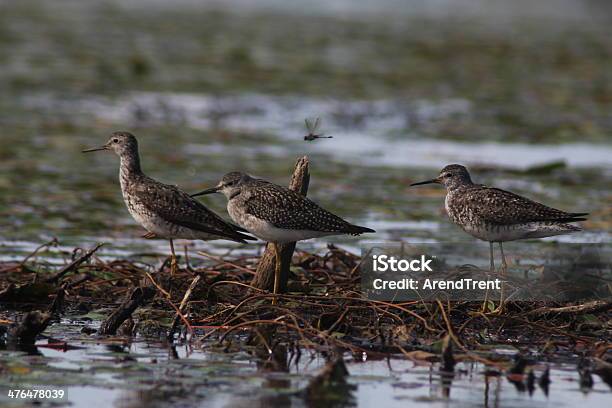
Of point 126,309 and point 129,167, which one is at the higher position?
point 129,167

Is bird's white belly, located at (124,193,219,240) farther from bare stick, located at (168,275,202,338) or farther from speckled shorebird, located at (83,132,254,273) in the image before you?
bare stick, located at (168,275,202,338)

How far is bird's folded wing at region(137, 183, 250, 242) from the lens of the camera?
11008 millimetres

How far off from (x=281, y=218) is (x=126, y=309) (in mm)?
1679

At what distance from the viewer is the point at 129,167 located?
39.0 ft

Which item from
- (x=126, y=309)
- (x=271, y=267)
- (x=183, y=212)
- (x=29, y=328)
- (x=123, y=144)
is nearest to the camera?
(x=29, y=328)

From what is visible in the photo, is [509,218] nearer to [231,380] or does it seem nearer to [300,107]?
[231,380]

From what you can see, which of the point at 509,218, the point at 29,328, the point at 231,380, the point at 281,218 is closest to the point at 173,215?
the point at 281,218

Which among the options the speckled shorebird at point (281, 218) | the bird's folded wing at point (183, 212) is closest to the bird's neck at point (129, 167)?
the bird's folded wing at point (183, 212)

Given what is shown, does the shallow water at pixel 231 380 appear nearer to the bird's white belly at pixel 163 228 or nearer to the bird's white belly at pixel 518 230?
the bird's white belly at pixel 518 230

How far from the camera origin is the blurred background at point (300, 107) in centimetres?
1570

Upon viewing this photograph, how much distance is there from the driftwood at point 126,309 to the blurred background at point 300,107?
350cm

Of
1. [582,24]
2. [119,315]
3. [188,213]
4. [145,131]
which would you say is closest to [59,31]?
[145,131]

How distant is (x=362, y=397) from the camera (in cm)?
782

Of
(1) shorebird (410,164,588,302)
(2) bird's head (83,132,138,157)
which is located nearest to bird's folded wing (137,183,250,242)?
(2) bird's head (83,132,138,157)
